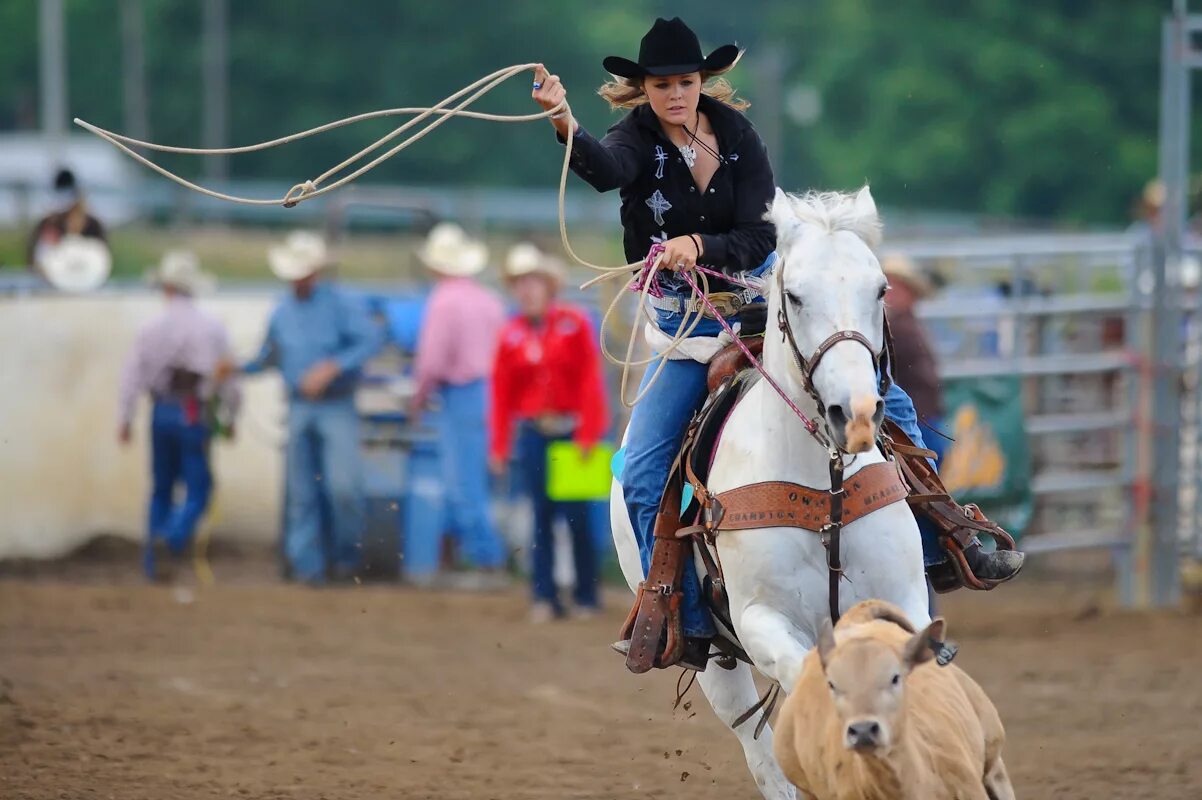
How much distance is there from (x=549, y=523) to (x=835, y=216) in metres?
7.03

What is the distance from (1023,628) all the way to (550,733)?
4.12 meters

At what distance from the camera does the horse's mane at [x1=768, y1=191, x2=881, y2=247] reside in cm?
478

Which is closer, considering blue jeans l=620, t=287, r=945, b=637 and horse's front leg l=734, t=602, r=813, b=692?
horse's front leg l=734, t=602, r=813, b=692

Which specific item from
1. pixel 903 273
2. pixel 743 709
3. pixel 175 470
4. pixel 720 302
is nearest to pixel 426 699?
pixel 743 709

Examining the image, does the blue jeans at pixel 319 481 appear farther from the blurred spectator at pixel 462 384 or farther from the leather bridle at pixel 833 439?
the leather bridle at pixel 833 439

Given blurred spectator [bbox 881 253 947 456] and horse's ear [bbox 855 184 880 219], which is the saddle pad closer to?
horse's ear [bbox 855 184 880 219]

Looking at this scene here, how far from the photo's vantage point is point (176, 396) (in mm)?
12664

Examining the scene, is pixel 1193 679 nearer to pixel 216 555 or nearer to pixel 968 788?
pixel 968 788

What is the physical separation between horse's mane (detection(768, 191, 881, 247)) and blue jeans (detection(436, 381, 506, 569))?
25.8 ft

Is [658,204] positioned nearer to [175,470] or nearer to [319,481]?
[319,481]

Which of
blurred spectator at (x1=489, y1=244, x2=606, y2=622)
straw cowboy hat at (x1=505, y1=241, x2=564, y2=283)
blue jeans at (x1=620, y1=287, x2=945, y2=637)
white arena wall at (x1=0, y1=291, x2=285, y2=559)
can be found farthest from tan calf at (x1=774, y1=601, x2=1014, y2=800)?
white arena wall at (x1=0, y1=291, x2=285, y2=559)

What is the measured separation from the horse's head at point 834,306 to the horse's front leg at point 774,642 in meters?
0.60

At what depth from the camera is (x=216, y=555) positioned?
13.8 meters

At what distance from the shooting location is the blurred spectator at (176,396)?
12609mm
